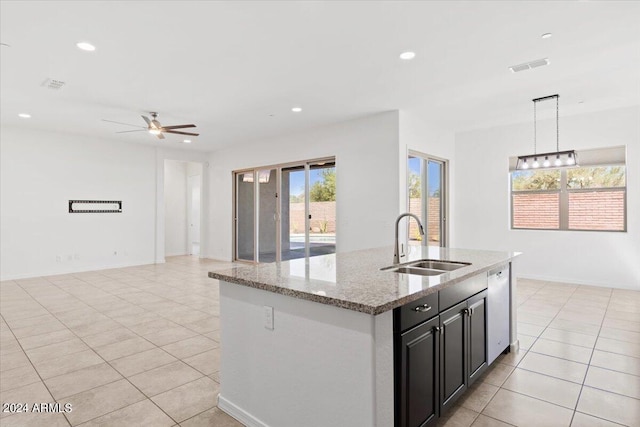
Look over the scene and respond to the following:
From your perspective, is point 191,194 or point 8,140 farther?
point 191,194

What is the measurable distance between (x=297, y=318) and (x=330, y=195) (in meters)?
4.91

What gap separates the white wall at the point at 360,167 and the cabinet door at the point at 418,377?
3.65m

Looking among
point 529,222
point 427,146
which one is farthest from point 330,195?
point 529,222

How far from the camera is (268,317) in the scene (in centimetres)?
192

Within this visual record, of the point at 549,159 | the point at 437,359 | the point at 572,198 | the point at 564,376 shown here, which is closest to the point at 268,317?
the point at 437,359

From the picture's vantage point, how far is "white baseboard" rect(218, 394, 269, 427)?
6.59 feet

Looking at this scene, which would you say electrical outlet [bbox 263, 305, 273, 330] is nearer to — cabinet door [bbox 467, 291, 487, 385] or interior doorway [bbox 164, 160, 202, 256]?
cabinet door [bbox 467, 291, 487, 385]

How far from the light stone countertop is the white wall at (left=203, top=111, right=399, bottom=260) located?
9.07 feet

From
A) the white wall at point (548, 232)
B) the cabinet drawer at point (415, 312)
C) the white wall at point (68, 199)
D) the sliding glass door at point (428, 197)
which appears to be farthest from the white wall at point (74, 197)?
the cabinet drawer at point (415, 312)

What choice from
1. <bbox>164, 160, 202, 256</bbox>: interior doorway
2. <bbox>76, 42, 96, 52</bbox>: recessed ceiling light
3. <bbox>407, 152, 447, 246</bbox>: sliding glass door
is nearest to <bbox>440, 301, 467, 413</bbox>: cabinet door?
<bbox>407, 152, 447, 246</bbox>: sliding glass door

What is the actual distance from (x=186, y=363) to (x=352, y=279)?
182 centimetres

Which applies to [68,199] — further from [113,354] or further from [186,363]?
[186,363]

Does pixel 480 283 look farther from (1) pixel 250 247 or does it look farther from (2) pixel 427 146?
(1) pixel 250 247

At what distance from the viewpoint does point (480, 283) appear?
2.51 metres
